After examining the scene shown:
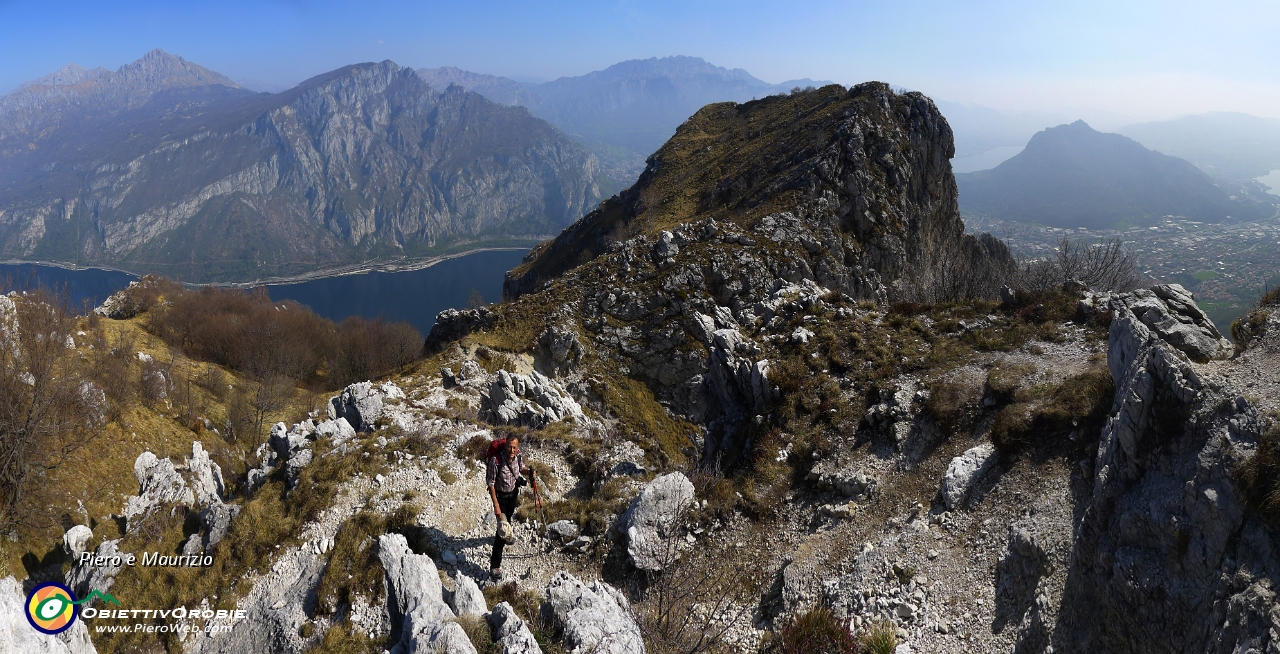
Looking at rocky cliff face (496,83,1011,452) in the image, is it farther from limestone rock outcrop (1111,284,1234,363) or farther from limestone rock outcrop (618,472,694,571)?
limestone rock outcrop (1111,284,1234,363)

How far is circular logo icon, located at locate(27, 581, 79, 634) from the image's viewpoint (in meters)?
10.7

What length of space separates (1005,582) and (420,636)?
11.6m

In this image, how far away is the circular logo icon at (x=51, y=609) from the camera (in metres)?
10.7

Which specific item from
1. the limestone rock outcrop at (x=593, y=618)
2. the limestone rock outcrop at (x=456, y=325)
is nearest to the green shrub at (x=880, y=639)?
the limestone rock outcrop at (x=593, y=618)

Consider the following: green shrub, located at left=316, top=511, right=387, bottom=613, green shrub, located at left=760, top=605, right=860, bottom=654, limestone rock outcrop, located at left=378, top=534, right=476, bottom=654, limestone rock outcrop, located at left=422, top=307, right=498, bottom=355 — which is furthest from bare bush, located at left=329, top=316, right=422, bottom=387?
green shrub, located at left=760, top=605, right=860, bottom=654

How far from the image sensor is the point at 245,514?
14047 millimetres

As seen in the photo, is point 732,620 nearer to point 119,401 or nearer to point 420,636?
point 420,636

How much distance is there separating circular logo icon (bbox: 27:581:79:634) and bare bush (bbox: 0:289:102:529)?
23.1ft

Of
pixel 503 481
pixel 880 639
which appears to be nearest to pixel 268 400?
pixel 503 481

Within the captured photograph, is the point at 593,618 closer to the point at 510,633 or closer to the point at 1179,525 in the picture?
the point at 510,633

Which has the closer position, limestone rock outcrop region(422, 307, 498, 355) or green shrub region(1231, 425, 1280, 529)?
green shrub region(1231, 425, 1280, 529)

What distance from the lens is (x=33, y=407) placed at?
18359 mm

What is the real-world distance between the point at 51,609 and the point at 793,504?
18045mm

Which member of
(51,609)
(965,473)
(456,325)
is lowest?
(456,325)
